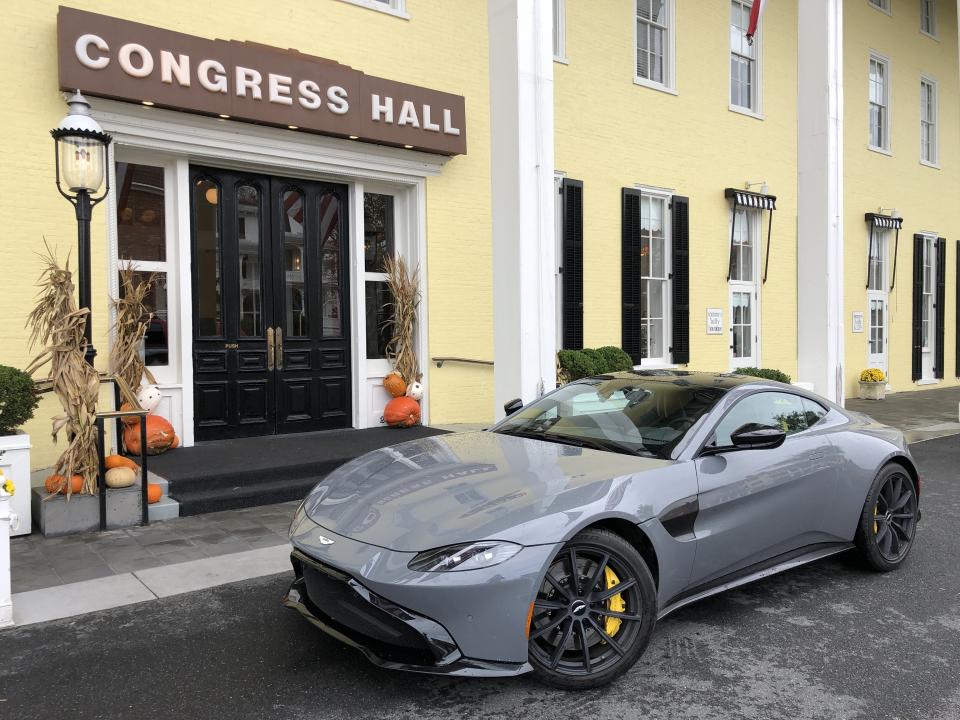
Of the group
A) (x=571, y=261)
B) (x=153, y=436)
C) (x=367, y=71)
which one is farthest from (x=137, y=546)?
(x=571, y=261)

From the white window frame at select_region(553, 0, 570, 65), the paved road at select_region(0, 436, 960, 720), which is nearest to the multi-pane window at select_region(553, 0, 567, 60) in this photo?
the white window frame at select_region(553, 0, 570, 65)

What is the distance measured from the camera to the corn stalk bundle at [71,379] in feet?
17.6

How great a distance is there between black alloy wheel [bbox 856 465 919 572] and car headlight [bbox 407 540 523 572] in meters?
2.68

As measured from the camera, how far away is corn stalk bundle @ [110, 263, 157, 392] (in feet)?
22.6

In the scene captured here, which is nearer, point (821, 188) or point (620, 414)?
point (620, 414)

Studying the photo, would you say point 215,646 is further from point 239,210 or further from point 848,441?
point 239,210

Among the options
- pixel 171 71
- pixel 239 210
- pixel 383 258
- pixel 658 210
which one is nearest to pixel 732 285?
pixel 658 210

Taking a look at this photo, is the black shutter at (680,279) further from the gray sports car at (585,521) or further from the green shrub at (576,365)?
the gray sports car at (585,521)

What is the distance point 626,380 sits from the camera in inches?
181

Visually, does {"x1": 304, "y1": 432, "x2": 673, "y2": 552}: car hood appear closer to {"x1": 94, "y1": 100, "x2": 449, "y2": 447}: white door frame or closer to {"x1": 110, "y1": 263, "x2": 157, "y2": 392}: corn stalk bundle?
{"x1": 110, "y1": 263, "x2": 157, "y2": 392}: corn stalk bundle

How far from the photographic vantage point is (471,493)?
3.28 m

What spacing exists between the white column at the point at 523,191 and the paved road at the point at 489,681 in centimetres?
342

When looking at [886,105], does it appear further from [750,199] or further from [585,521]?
[585,521]

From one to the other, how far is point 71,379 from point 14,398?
434 millimetres
